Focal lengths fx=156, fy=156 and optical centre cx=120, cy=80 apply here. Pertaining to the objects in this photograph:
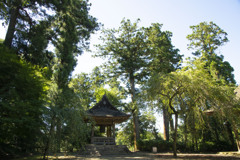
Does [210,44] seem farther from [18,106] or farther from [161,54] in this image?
[18,106]

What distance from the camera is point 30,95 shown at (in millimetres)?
7879

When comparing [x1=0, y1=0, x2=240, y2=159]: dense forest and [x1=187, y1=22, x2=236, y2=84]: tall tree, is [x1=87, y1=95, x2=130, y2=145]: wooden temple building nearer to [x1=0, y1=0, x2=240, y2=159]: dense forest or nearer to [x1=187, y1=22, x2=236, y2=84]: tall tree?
[x1=0, y1=0, x2=240, y2=159]: dense forest

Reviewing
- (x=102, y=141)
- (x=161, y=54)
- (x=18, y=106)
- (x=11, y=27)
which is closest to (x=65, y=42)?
(x=11, y=27)

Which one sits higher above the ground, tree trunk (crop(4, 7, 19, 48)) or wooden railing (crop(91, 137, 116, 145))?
tree trunk (crop(4, 7, 19, 48))

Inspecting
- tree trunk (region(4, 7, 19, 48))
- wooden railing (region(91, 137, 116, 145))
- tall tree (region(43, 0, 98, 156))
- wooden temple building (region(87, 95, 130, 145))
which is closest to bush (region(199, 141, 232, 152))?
wooden temple building (region(87, 95, 130, 145))

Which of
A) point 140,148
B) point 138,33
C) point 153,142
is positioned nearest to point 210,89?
point 153,142

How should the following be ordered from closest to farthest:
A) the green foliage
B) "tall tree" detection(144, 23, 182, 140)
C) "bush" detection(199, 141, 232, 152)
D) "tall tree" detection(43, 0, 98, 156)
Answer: the green foliage
"tall tree" detection(43, 0, 98, 156)
"bush" detection(199, 141, 232, 152)
"tall tree" detection(144, 23, 182, 140)

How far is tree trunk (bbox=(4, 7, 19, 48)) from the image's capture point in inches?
386

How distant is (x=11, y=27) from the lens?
1023 cm

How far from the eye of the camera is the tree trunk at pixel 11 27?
9.80 metres

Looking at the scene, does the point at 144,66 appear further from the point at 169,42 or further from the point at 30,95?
the point at 30,95

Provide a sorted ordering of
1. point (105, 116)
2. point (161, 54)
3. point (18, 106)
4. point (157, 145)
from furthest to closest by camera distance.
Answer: point (161, 54) → point (157, 145) → point (105, 116) → point (18, 106)

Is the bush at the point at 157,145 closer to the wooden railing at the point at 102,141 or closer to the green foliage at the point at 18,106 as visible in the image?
the wooden railing at the point at 102,141

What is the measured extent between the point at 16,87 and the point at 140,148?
13365 mm
